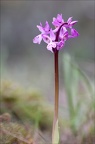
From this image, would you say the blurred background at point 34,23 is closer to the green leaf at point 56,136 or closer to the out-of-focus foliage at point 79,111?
the out-of-focus foliage at point 79,111

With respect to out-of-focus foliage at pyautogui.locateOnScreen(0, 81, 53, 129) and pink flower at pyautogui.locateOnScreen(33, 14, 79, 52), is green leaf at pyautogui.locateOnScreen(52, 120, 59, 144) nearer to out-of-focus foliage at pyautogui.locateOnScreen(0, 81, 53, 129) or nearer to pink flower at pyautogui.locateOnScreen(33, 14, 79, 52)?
pink flower at pyautogui.locateOnScreen(33, 14, 79, 52)

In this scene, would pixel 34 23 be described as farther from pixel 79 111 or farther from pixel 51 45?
pixel 51 45

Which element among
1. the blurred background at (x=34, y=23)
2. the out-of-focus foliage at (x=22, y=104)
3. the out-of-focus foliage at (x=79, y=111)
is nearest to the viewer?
the out-of-focus foliage at (x=79, y=111)

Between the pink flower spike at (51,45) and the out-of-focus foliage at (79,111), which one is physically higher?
the pink flower spike at (51,45)

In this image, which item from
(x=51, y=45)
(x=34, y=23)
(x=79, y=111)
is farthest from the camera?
(x=34, y=23)

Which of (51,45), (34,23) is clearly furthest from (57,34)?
(34,23)

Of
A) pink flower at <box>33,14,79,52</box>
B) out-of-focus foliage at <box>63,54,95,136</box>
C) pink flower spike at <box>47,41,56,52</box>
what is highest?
pink flower at <box>33,14,79,52</box>

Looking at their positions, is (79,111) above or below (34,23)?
below

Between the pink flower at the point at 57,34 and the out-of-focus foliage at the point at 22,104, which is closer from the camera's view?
the pink flower at the point at 57,34

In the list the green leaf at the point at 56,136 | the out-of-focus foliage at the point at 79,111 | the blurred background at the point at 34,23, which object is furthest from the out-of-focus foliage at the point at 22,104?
the blurred background at the point at 34,23

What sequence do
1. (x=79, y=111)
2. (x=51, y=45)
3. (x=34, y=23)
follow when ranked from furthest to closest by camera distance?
1. (x=34, y=23)
2. (x=79, y=111)
3. (x=51, y=45)

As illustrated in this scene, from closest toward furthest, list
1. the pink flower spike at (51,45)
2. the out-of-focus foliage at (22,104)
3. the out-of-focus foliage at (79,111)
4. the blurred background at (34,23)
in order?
the pink flower spike at (51,45) → the out-of-focus foliage at (79,111) → the out-of-focus foliage at (22,104) → the blurred background at (34,23)

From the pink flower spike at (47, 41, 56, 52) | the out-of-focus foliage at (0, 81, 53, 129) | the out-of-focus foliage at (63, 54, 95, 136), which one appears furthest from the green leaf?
the out-of-focus foliage at (0, 81, 53, 129)
